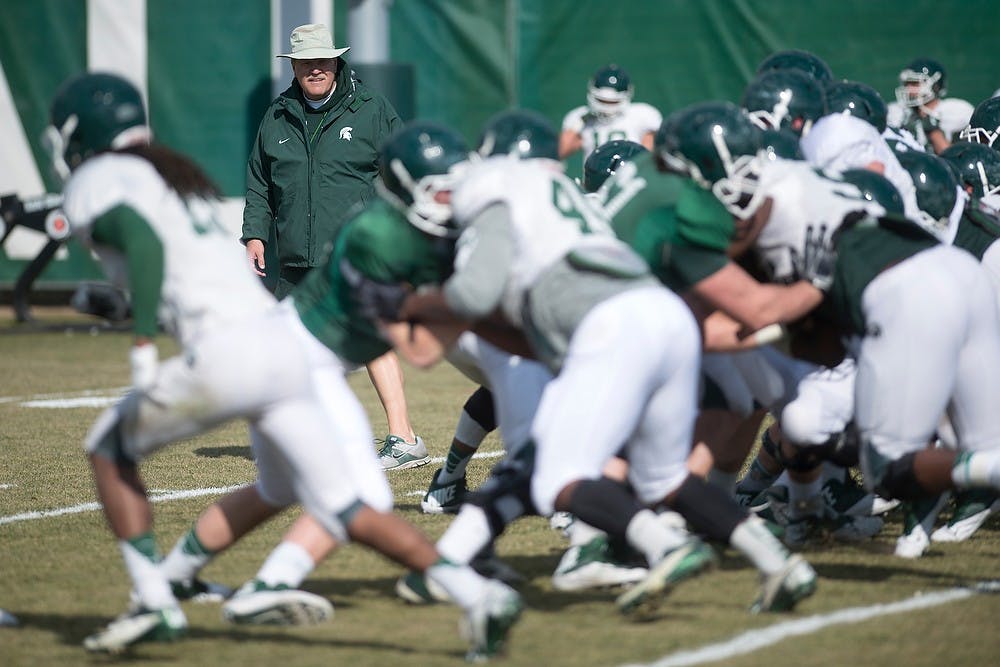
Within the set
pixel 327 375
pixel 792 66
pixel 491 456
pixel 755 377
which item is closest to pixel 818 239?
pixel 755 377

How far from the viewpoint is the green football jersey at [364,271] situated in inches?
177

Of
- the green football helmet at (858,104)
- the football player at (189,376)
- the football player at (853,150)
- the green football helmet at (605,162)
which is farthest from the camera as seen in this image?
the green football helmet at (858,104)

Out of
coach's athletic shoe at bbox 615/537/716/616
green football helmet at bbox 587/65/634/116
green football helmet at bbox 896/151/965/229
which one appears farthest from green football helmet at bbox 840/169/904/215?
green football helmet at bbox 587/65/634/116

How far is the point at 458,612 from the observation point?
15.6ft

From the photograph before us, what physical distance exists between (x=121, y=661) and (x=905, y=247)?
2572 mm

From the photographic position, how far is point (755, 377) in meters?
5.40

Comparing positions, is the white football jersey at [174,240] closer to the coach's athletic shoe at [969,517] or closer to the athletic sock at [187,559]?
the athletic sock at [187,559]

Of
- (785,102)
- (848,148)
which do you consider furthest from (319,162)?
(848,148)

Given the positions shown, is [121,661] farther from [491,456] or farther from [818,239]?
[491,456]

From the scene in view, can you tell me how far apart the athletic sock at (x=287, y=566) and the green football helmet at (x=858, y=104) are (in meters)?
3.34

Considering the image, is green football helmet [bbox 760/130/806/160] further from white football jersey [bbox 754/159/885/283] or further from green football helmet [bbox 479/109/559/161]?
green football helmet [bbox 479/109/559/161]

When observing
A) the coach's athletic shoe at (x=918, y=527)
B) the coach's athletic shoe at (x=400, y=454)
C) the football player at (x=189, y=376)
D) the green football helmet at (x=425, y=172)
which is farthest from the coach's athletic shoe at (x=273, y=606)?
the coach's athletic shoe at (x=400, y=454)

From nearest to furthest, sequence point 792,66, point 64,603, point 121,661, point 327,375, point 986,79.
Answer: point 121,661 < point 327,375 < point 64,603 < point 792,66 < point 986,79

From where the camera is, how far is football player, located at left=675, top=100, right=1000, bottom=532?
4688 millimetres
